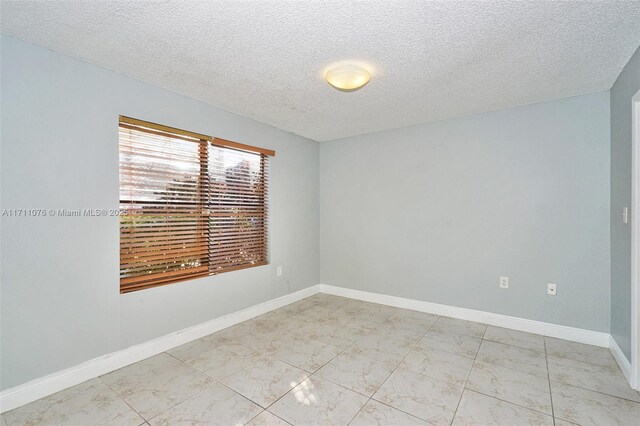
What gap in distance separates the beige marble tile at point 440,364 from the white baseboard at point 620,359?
107 cm

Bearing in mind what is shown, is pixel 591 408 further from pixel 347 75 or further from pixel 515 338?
pixel 347 75

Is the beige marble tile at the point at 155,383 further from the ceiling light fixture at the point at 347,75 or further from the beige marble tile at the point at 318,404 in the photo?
the ceiling light fixture at the point at 347,75

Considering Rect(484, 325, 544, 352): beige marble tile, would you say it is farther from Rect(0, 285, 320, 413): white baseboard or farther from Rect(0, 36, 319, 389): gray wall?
Rect(0, 36, 319, 389): gray wall

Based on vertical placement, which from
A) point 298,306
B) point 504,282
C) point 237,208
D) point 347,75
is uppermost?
point 347,75

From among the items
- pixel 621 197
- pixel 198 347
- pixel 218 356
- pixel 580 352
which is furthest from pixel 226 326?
pixel 621 197

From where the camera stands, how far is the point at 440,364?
244 centimetres

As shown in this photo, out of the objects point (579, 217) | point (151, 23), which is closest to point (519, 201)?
point (579, 217)

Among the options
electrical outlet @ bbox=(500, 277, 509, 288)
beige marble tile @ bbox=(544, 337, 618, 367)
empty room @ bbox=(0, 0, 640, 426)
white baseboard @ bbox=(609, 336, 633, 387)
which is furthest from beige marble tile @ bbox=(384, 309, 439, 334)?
white baseboard @ bbox=(609, 336, 633, 387)

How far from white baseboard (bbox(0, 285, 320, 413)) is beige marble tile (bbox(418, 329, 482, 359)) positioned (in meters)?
2.01

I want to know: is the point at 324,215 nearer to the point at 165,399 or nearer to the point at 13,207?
the point at 165,399

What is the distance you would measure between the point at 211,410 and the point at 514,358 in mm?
2491

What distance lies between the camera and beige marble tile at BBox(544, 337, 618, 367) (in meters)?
2.48

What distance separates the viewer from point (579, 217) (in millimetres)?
2863

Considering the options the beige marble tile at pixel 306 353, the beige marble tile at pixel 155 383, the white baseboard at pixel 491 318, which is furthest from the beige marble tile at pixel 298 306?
the beige marble tile at pixel 155 383
